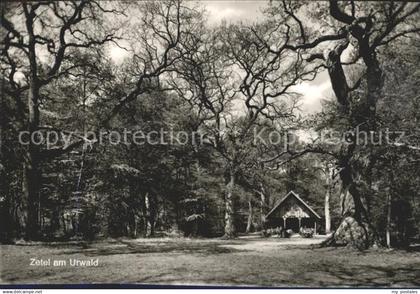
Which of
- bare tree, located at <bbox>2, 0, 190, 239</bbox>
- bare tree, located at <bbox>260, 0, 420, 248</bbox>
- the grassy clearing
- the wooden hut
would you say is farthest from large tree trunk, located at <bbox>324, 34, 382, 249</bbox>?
the wooden hut

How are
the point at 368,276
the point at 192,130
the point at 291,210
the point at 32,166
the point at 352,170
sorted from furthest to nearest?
the point at 291,210
the point at 192,130
the point at 352,170
the point at 32,166
the point at 368,276

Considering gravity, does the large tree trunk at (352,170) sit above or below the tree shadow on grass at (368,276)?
above

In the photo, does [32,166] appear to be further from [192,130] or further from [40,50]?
[192,130]

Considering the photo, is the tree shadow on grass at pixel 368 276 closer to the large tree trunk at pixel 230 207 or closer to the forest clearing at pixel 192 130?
the forest clearing at pixel 192 130

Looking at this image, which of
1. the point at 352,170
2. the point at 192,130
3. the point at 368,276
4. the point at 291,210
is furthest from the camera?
the point at 291,210

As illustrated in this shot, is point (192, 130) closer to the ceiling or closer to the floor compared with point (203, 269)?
closer to the ceiling

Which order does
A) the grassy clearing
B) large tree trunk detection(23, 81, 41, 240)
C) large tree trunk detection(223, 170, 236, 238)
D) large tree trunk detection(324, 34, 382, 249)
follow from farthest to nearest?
large tree trunk detection(223, 170, 236, 238)
large tree trunk detection(324, 34, 382, 249)
large tree trunk detection(23, 81, 41, 240)
the grassy clearing

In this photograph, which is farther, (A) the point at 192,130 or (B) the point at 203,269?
(A) the point at 192,130

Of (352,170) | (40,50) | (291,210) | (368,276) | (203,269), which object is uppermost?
(40,50)

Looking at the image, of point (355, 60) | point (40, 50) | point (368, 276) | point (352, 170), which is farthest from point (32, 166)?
point (355, 60)

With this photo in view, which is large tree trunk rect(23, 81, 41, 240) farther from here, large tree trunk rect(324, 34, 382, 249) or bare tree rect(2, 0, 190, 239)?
large tree trunk rect(324, 34, 382, 249)

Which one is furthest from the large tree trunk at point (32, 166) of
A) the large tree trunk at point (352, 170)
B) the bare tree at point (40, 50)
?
the large tree trunk at point (352, 170)

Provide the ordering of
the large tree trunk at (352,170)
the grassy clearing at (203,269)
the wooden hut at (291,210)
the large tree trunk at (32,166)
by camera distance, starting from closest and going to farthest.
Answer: the grassy clearing at (203,269)
the large tree trunk at (32,166)
the large tree trunk at (352,170)
the wooden hut at (291,210)

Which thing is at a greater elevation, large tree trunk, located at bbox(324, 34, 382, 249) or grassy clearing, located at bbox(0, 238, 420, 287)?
large tree trunk, located at bbox(324, 34, 382, 249)
